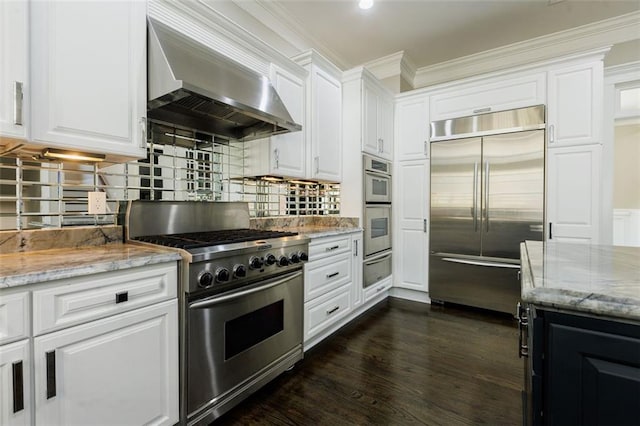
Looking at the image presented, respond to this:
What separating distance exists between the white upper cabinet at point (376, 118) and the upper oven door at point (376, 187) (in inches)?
10.0

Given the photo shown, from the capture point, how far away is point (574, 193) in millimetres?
2820

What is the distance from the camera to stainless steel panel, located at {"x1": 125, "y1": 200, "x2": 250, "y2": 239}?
1.83 m

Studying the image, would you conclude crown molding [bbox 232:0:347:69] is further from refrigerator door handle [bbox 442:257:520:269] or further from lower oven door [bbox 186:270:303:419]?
refrigerator door handle [bbox 442:257:520:269]

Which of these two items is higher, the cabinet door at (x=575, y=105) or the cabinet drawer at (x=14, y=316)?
the cabinet door at (x=575, y=105)

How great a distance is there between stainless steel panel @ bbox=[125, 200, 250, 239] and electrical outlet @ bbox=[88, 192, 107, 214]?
0.41 feet

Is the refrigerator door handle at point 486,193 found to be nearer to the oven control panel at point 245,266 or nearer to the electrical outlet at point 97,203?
the oven control panel at point 245,266

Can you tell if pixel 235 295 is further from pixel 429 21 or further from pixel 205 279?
pixel 429 21

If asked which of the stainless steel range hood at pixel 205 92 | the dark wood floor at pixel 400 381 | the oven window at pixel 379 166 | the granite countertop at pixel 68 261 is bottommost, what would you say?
the dark wood floor at pixel 400 381

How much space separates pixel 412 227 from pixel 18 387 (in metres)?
3.43

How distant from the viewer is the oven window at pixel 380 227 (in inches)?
129

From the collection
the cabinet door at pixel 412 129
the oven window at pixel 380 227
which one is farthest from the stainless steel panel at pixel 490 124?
the oven window at pixel 380 227

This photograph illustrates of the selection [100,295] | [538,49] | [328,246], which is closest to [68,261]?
[100,295]

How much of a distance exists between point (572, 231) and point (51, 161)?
4.14 meters

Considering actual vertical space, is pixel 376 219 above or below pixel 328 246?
above
